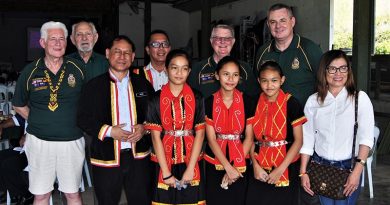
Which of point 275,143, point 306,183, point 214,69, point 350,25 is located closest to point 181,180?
point 275,143

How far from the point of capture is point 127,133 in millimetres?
2514

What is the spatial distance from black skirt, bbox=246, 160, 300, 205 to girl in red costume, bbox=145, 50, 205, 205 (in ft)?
1.04

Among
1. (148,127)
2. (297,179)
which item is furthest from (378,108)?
(148,127)

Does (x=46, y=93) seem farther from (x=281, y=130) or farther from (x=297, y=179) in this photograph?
(x=297, y=179)

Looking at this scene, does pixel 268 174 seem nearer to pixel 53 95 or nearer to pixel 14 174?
pixel 53 95

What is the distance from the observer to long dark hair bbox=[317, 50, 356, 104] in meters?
2.39

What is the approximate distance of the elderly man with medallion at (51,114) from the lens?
2.67 metres

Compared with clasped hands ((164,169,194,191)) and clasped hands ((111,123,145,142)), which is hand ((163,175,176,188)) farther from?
clasped hands ((111,123,145,142))

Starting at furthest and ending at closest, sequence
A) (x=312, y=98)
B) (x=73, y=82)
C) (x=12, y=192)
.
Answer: (x=12, y=192) → (x=73, y=82) → (x=312, y=98)

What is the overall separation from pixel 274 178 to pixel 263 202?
0.56 feet

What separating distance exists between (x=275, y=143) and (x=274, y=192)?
295 millimetres

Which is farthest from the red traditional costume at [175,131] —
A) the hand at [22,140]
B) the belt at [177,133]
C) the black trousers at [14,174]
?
the hand at [22,140]

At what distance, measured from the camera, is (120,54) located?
2592mm

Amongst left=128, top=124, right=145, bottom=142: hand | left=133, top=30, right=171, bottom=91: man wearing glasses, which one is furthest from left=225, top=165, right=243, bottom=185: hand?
left=133, top=30, right=171, bottom=91: man wearing glasses
